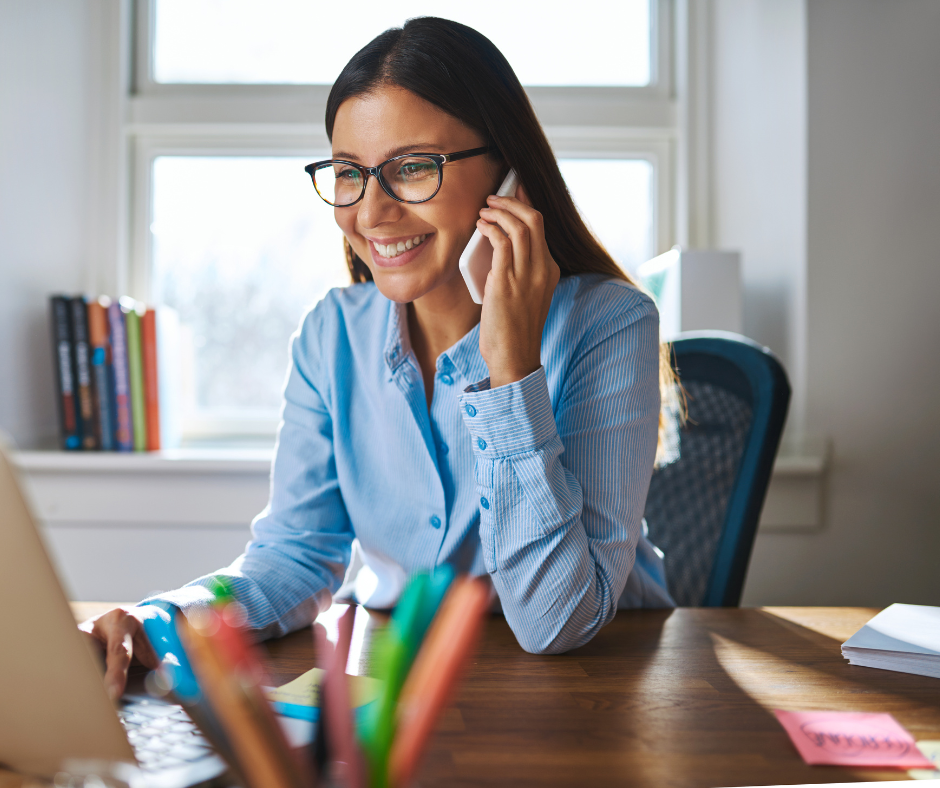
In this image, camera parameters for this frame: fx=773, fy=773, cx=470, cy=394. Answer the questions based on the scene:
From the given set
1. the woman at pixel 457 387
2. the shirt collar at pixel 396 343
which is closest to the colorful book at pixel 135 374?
the woman at pixel 457 387

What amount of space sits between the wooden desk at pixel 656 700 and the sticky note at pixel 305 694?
5cm

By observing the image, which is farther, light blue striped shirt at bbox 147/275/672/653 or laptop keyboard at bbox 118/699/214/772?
light blue striped shirt at bbox 147/275/672/653

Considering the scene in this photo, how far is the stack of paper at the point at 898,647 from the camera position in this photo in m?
0.80

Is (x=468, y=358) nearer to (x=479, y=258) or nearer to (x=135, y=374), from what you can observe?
(x=479, y=258)

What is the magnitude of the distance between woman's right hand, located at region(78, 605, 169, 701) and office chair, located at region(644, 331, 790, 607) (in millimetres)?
874

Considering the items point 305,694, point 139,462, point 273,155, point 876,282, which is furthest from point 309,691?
point 273,155

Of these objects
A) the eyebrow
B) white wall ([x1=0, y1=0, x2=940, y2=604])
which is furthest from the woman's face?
white wall ([x1=0, y1=0, x2=940, y2=604])

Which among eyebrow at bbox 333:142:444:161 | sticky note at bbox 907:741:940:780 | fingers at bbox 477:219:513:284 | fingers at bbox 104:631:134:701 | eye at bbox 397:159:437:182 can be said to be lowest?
sticky note at bbox 907:741:940:780

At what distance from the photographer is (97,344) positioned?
6.37 ft

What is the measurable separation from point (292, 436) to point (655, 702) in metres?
0.67

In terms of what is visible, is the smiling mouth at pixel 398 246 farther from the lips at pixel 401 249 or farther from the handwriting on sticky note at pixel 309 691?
the handwriting on sticky note at pixel 309 691

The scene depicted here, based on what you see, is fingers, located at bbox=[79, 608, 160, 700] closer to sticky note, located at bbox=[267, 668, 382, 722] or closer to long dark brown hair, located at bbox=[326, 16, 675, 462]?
sticky note, located at bbox=[267, 668, 382, 722]

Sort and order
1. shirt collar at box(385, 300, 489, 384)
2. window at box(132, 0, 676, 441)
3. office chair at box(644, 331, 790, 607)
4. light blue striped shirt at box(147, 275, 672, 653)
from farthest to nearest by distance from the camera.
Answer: window at box(132, 0, 676, 441) → office chair at box(644, 331, 790, 607) → shirt collar at box(385, 300, 489, 384) → light blue striped shirt at box(147, 275, 672, 653)

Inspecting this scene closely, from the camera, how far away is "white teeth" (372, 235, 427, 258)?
1.07 metres
